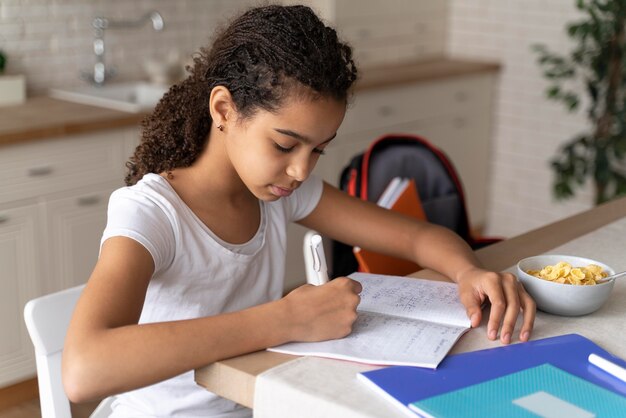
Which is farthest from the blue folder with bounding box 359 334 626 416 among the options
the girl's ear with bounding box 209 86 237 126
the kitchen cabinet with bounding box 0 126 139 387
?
the kitchen cabinet with bounding box 0 126 139 387

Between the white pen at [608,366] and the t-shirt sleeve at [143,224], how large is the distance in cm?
68

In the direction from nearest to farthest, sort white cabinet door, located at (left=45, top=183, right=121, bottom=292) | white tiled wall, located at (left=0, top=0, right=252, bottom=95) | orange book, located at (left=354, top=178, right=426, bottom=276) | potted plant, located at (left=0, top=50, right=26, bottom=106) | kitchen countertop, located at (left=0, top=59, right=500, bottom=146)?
orange book, located at (left=354, top=178, right=426, bottom=276) → kitchen countertop, located at (left=0, top=59, right=500, bottom=146) → white cabinet door, located at (left=45, top=183, right=121, bottom=292) → potted plant, located at (left=0, top=50, right=26, bottom=106) → white tiled wall, located at (left=0, top=0, right=252, bottom=95)

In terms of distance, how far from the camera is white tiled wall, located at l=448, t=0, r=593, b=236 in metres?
4.59

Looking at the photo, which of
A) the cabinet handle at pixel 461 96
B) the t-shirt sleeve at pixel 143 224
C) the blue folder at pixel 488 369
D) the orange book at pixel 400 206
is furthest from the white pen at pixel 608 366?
the cabinet handle at pixel 461 96

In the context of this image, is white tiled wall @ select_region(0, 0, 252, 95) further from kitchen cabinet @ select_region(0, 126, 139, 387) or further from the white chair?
the white chair

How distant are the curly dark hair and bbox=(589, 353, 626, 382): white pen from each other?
0.58 meters

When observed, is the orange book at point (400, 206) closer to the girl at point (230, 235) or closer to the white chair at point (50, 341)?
the girl at point (230, 235)

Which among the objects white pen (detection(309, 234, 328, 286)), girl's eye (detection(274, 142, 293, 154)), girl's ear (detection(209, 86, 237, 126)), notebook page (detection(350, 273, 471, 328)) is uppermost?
girl's ear (detection(209, 86, 237, 126))

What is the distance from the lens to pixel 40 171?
2.96 metres

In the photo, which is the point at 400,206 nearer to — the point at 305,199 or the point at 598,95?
the point at 305,199

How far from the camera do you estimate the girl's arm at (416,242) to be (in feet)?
4.75

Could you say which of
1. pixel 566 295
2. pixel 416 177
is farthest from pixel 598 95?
pixel 566 295

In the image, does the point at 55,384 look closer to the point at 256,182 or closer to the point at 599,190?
the point at 256,182

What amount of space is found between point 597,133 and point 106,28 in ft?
7.59
